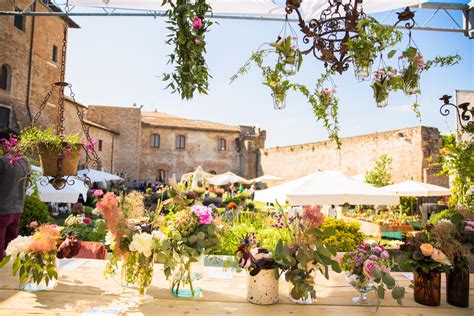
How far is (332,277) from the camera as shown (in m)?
2.45

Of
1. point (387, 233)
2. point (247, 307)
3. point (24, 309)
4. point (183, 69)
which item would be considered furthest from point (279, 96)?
point (387, 233)

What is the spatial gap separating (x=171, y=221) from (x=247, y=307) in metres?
0.56

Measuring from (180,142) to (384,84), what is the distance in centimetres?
2771

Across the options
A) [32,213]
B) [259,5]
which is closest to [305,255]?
[259,5]

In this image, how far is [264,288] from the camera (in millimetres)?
1852

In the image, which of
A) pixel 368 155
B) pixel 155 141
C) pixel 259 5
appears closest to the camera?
pixel 259 5

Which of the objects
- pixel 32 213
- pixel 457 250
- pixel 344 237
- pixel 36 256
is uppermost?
pixel 457 250

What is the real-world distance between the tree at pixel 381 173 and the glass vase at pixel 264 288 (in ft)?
51.1

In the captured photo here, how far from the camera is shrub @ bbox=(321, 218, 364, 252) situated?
5.95 m

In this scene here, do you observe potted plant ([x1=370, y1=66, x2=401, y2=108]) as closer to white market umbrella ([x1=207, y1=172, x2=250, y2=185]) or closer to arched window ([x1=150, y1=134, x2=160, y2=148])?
white market umbrella ([x1=207, y1=172, x2=250, y2=185])

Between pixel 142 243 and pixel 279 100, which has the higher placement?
pixel 279 100

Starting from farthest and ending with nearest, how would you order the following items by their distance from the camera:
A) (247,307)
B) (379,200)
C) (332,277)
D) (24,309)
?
1. (379,200)
2. (332,277)
3. (247,307)
4. (24,309)

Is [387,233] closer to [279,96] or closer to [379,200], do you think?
[379,200]

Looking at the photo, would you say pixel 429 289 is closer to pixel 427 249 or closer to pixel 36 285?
pixel 427 249
